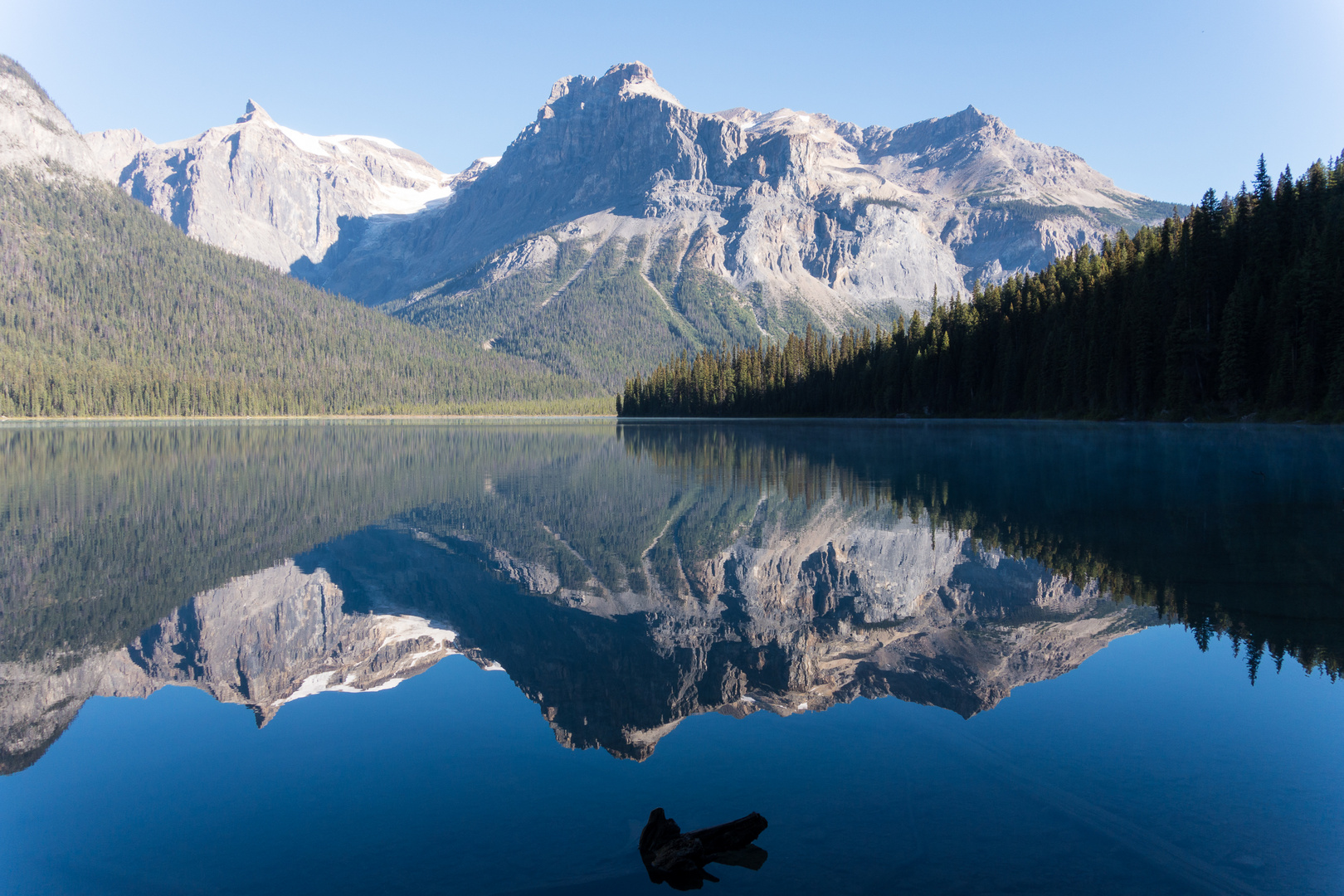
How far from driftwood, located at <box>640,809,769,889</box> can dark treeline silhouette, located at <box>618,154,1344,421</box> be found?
65.5m

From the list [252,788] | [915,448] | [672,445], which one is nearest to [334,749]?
[252,788]

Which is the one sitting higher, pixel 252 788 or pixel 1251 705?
pixel 1251 705

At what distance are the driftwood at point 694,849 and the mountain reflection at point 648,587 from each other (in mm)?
2090

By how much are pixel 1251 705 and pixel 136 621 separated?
51.3ft

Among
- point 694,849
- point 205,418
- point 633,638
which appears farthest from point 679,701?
point 205,418

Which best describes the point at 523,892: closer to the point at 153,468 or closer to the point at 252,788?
the point at 252,788

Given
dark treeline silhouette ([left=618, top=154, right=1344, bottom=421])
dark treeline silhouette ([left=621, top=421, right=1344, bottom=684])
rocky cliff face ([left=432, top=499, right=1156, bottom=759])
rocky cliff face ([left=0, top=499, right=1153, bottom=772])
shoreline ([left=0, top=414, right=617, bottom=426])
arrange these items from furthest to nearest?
1. shoreline ([left=0, top=414, right=617, bottom=426])
2. dark treeline silhouette ([left=618, top=154, right=1344, bottom=421])
3. dark treeline silhouette ([left=621, top=421, right=1344, bottom=684])
4. rocky cliff face ([left=0, top=499, right=1153, bottom=772])
5. rocky cliff face ([left=432, top=499, right=1156, bottom=759])

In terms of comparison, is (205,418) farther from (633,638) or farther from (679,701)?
(679,701)

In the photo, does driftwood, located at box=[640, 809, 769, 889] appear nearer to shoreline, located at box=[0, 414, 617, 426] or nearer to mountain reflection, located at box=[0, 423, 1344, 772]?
mountain reflection, located at box=[0, 423, 1344, 772]

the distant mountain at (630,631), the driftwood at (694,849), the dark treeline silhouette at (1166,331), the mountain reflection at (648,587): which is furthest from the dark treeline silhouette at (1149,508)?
the dark treeline silhouette at (1166,331)

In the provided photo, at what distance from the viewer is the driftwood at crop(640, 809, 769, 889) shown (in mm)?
5664

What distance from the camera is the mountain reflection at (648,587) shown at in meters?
10.0

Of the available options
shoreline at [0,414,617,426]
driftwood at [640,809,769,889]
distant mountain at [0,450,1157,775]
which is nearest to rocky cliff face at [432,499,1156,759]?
distant mountain at [0,450,1157,775]

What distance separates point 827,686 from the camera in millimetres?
9672
